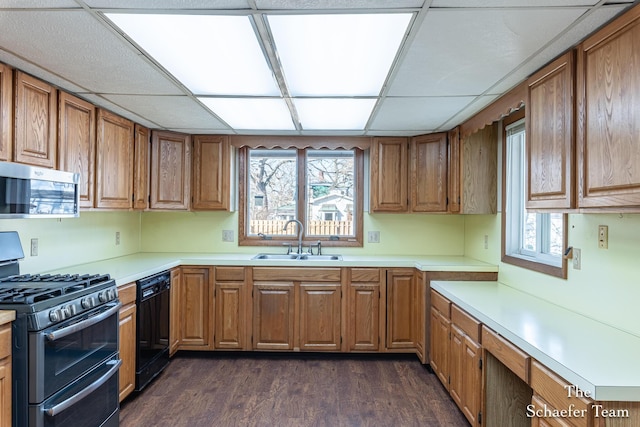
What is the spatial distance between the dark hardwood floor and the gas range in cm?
97

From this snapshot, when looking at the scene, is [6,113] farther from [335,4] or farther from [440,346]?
[440,346]

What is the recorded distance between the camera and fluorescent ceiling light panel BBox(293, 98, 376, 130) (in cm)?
244

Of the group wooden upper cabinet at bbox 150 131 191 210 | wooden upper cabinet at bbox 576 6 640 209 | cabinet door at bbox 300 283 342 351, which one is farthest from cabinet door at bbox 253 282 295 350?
wooden upper cabinet at bbox 576 6 640 209

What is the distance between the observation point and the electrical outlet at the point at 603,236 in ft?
5.82

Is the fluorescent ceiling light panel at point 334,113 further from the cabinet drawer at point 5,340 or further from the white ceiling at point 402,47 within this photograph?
the cabinet drawer at point 5,340

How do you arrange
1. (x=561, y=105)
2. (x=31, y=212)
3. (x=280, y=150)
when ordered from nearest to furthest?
(x=561, y=105) → (x=31, y=212) → (x=280, y=150)

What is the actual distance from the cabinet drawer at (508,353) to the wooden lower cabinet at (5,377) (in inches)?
90.3

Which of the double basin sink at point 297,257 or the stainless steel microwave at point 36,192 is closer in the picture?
the stainless steel microwave at point 36,192

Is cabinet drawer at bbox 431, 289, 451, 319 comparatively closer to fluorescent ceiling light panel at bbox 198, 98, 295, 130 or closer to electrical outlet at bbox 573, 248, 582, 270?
electrical outlet at bbox 573, 248, 582, 270

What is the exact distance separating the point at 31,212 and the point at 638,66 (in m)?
2.84

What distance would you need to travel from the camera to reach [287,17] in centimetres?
142

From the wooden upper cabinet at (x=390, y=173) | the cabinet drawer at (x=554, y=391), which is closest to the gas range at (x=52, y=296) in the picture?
the cabinet drawer at (x=554, y=391)

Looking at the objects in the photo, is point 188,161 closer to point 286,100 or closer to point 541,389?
point 286,100

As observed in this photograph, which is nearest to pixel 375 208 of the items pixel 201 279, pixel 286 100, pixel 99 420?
pixel 286 100
